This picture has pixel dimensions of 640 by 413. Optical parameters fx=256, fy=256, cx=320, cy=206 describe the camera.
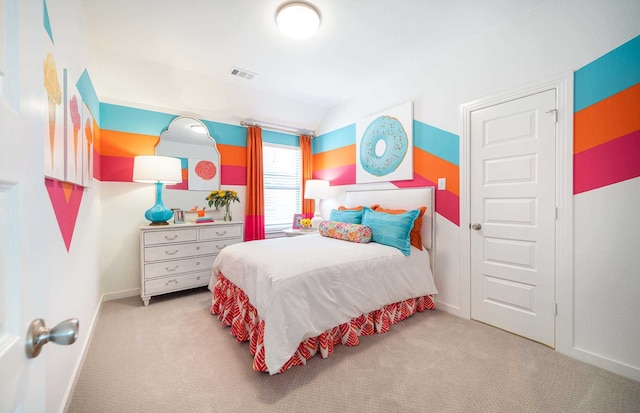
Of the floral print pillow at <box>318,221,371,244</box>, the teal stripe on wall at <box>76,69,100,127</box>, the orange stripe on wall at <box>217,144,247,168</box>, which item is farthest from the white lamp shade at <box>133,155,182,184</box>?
the floral print pillow at <box>318,221,371,244</box>

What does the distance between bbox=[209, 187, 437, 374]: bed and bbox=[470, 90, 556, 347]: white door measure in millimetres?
468

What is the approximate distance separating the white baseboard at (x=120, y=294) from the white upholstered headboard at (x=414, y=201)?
3.04 meters

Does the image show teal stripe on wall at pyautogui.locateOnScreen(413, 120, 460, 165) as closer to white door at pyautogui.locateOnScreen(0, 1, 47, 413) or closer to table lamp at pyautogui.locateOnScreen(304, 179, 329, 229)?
table lamp at pyautogui.locateOnScreen(304, 179, 329, 229)

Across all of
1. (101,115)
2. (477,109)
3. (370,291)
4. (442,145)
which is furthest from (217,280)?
(477,109)

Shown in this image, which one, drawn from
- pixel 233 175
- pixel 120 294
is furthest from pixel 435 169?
pixel 120 294

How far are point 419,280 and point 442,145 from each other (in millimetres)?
1401

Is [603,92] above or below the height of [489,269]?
above

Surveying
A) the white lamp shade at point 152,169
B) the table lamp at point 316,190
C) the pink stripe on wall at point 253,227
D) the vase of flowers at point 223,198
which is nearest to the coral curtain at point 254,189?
the pink stripe on wall at point 253,227

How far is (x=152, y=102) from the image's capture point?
3.16m

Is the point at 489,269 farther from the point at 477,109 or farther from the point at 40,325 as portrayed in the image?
the point at 40,325

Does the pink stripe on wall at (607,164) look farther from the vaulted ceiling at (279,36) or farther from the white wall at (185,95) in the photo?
the white wall at (185,95)

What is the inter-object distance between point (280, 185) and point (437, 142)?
2478 mm

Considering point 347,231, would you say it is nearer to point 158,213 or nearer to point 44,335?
point 158,213

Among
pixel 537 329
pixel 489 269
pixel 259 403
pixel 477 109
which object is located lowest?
pixel 259 403
